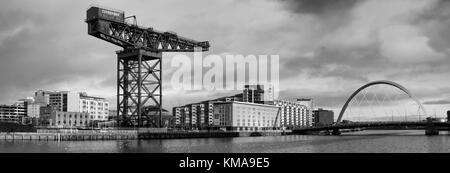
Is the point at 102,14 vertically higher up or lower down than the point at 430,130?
higher up

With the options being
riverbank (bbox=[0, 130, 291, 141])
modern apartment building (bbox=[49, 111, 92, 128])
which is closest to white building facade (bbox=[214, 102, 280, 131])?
modern apartment building (bbox=[49, 111, 92, 128])

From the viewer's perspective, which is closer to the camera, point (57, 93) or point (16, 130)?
point (16, 130)

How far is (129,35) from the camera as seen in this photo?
93.3m

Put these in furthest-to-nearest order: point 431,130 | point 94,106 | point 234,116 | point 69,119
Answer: point 94,106 < point 234,116 < point 69,119 < point 431,130

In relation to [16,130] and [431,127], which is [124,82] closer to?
[16,130]

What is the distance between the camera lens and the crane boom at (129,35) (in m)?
87.9

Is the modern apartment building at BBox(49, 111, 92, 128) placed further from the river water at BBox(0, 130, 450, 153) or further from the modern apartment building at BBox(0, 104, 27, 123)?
the river water at BBox(0, 130, 450, 153)

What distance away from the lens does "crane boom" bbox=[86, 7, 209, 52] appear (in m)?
87.9

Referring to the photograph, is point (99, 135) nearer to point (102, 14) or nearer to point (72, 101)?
point (102, 14)

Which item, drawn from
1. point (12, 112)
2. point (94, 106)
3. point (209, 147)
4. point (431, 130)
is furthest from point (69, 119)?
point (431, 130)
